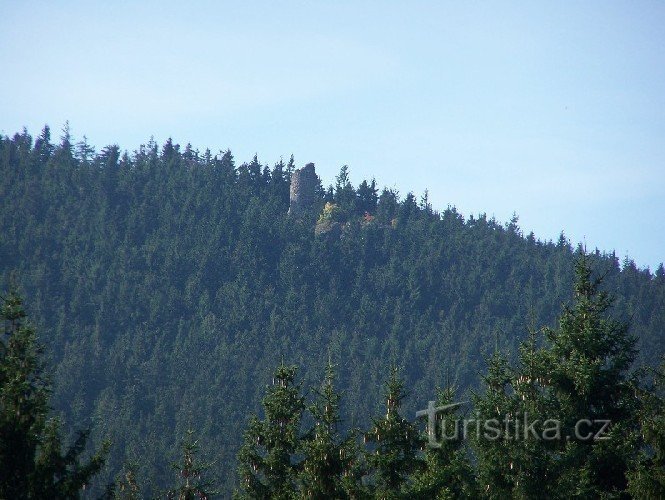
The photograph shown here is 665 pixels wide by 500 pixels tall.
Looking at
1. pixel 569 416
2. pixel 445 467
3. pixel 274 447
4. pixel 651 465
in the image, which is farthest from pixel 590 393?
pixel 274 447

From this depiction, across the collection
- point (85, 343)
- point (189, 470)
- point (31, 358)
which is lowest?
point (189, 470)

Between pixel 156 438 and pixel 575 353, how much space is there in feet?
401

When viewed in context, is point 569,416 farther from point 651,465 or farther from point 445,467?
point 445,467

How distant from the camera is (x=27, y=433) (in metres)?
23.5

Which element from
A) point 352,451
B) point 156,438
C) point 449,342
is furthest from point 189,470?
point 449,342

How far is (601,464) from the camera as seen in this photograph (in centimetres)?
2584

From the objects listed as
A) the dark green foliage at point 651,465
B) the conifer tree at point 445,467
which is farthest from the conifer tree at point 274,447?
the dark green foliage at point 651,465

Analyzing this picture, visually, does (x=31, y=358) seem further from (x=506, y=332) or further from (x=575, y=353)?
(x=506, y=332)

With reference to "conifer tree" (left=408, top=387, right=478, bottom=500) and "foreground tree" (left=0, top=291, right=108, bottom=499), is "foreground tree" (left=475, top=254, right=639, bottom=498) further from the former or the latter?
"foreground tree" (left=0, top=291, right=108, bottom=499)

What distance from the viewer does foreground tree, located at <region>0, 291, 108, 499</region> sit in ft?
75.8

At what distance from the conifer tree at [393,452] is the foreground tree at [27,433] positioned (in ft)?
23.3

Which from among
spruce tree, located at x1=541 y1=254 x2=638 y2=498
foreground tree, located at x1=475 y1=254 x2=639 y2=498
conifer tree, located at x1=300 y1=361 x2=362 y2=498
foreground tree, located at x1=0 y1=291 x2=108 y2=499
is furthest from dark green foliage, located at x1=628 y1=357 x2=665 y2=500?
foreground tree, located at x1=0 y1=291 x2=108 y2=499

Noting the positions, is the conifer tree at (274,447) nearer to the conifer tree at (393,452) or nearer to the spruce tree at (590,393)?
the conifer tree at (393,452)

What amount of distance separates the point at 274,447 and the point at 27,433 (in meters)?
6.30
